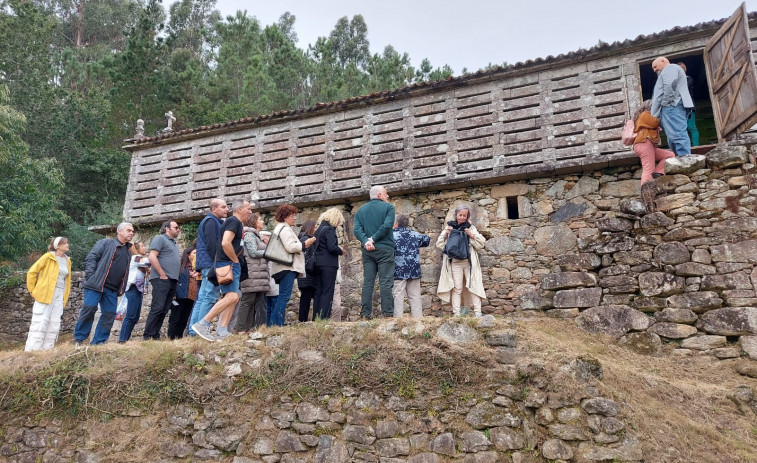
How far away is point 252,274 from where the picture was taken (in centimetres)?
617

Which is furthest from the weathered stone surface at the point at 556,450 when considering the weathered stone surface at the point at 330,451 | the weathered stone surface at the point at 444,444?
the weathered stone surface at the point at 330,451

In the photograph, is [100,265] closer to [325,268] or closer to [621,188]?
[325,268]

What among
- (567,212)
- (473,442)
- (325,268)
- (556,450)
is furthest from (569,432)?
(567,212)

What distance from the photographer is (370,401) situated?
473cm

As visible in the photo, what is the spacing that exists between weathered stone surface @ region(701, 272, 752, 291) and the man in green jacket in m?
3.54

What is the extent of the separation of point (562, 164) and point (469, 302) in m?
3.35

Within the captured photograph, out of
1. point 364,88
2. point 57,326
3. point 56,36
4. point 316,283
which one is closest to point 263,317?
point 316,283

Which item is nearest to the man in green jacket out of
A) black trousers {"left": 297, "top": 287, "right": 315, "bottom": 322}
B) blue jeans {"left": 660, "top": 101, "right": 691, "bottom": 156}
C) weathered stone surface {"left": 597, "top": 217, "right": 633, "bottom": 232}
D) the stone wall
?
black trousers {"left": 297, "top": 287, "right": 315, "bottom": 322}

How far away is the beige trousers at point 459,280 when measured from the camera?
691 cm

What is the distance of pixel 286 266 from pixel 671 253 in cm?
452

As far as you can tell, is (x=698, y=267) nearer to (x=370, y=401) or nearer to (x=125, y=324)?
(x=370, y=401)

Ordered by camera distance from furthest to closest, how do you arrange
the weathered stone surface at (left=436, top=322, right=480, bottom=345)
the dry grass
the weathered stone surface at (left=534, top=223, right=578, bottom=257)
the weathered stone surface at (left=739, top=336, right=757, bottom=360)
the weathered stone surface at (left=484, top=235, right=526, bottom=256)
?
the weathered stone surface at (left=484, top=235, right=526, bottom=256)
the weathered stone surface at (left=534, top=223, right=578, bottom=257)
the weathered stone surface at (left=739, top=336, right=757, bottom=360)
the weathered stone surface at (left=436, top=322, right=480, bottom=345)
the dry grass

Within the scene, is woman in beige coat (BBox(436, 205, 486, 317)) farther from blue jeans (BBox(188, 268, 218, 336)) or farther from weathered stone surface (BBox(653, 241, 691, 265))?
blue jeans (BBox(188, 268, 218, 336))

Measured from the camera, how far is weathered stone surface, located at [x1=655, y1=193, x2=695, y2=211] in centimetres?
617
